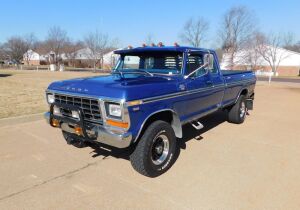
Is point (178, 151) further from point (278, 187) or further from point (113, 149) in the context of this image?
point (278, 187)

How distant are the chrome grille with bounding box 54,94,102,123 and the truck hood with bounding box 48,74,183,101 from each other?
97 millimetres

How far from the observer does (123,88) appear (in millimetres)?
3641

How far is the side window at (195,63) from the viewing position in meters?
5.12

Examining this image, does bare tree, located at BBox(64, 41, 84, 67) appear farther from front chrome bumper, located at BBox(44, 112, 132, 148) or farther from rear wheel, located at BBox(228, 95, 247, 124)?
front chrome bumper, located at BBox(44, 112, 132, 148)

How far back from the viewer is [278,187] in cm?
387

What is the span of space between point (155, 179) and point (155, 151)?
1.52 feet

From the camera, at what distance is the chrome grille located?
384 cm

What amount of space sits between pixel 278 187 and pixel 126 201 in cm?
216

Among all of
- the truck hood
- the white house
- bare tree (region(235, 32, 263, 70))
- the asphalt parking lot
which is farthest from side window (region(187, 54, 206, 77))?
the white house

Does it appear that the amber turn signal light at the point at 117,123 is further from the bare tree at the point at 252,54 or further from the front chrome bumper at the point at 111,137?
the bare tree at the point at 252,54

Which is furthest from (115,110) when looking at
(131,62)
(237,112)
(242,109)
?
(242,109)

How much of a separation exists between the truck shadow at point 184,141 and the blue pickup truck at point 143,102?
0.52 m

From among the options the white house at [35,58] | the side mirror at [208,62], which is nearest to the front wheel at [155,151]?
the side mirror at [208,62]

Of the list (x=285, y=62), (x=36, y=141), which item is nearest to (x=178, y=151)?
(x=36, y=141)
